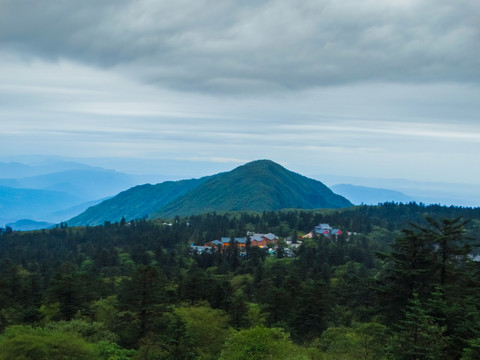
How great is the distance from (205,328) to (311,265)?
67797 millimetres

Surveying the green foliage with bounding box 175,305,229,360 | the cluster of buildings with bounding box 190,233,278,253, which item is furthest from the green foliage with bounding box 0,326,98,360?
the cluster of buildings with bounding box 190,233,278,253

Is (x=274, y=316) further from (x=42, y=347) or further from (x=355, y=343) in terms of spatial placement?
(x=42, y=347)

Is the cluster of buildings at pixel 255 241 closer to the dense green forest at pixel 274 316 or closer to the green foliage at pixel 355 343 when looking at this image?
the dense green forest at pixel 274 316

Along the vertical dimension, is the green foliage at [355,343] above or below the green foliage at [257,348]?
below

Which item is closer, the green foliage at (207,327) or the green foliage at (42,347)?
the green foliage at (42,347)

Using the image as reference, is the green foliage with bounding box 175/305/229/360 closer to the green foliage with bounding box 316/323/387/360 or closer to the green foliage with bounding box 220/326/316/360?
the green foliage with bounding box 220/326/316/360

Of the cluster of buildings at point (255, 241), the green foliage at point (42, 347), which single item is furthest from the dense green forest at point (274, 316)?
the cluster of buildings at point (255, 241)

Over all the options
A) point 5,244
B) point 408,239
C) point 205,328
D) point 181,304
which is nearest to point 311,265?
point 181,304

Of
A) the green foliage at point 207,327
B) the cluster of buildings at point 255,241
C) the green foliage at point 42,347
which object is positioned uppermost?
the cluster of buildings at point 255,241

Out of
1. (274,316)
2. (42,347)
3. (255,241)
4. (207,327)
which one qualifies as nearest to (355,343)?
(207,327)

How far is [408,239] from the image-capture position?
1391 inches

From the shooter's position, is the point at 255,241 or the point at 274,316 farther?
the point at 255,241

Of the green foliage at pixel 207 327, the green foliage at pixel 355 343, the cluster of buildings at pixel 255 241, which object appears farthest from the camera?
the cluster of buildings at pixel 255 241

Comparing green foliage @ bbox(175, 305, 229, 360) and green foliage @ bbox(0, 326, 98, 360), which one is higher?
green foliage @ bbox(0, 326, 98, 360)
